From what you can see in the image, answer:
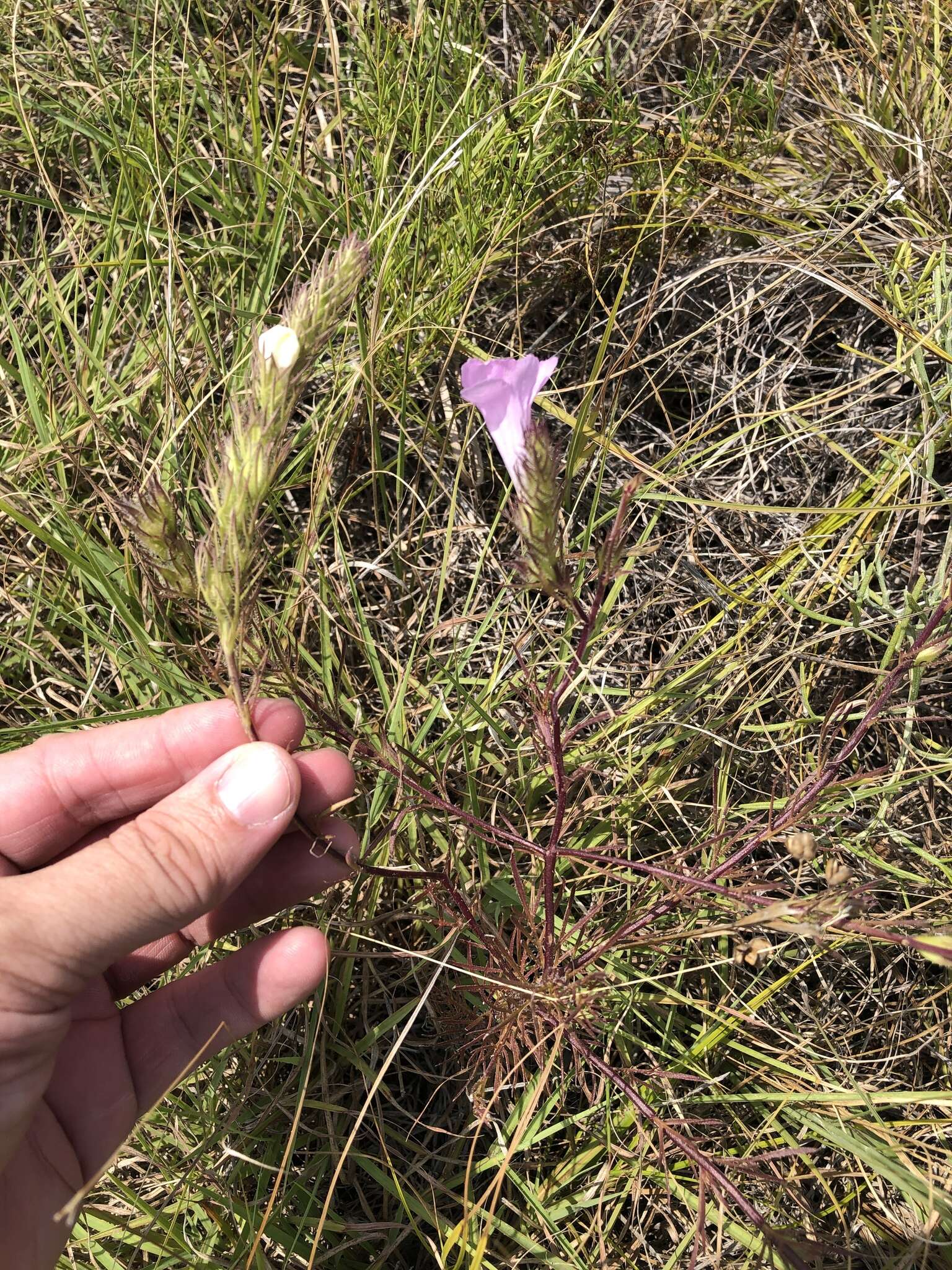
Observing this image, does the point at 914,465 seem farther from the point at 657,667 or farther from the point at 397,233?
the point at 397,233

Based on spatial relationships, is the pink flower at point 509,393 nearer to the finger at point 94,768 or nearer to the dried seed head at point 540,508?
the dried seed head at point 540,508

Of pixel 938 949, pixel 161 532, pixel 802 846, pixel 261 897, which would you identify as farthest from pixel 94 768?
pixel 938 949

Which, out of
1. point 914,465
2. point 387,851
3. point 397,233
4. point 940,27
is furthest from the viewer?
point 940,27

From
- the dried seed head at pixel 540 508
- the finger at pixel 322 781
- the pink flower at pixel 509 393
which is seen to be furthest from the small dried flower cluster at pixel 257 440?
the finger at pixel 322 781

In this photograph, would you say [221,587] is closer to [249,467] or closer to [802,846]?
[249,467]

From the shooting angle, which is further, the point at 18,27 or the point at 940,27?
the point at 18,27

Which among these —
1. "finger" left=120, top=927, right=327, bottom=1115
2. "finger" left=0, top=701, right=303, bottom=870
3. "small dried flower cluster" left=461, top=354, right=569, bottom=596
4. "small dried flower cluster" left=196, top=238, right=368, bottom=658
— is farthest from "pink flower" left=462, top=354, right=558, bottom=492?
"finger" left=120, top=927, right=327, bottom=1115

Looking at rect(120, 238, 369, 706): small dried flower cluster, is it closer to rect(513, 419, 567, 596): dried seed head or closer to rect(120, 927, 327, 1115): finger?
rect(513, 419, 567, 596): dried seed head

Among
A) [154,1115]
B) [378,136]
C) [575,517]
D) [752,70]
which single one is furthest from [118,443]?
[752,70]
